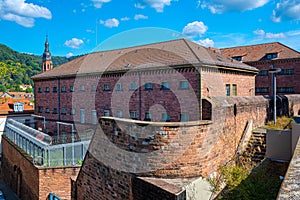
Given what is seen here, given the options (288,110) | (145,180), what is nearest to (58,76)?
(288,110)

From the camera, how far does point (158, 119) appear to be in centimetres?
1714

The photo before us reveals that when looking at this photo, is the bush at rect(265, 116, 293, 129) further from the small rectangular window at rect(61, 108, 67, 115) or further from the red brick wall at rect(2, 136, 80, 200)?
the small rectangular window at rect(61, 108, 67, 115)

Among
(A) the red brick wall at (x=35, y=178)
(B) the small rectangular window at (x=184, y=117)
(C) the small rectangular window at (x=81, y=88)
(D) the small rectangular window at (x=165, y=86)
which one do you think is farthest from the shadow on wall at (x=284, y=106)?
(C) the small rectangular window at (x=81, y=88)

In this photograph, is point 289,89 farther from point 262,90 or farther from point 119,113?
point 119,113

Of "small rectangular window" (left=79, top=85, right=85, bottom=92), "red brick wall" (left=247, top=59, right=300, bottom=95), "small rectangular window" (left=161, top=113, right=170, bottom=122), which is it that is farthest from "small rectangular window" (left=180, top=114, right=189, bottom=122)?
"red brick wall" (left=247, top=59, right=300, bottom=95)

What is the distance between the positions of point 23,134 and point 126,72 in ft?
26.9

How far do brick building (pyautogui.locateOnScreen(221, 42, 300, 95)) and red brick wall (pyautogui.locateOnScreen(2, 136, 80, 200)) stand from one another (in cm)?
2610

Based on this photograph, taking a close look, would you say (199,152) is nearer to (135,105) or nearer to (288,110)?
(288,110)

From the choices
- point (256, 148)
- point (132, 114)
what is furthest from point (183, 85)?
point (256, 148)

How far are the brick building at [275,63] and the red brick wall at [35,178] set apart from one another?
26096mm

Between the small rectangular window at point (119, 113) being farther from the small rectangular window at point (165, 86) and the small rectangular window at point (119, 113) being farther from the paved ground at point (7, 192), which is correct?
the paved ground at point (7, 192)

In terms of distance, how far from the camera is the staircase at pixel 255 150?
25.8 feet

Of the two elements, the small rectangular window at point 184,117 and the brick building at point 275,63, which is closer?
the small rectangular window at point 184,117

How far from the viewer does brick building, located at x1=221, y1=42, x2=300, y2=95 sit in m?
28.9
